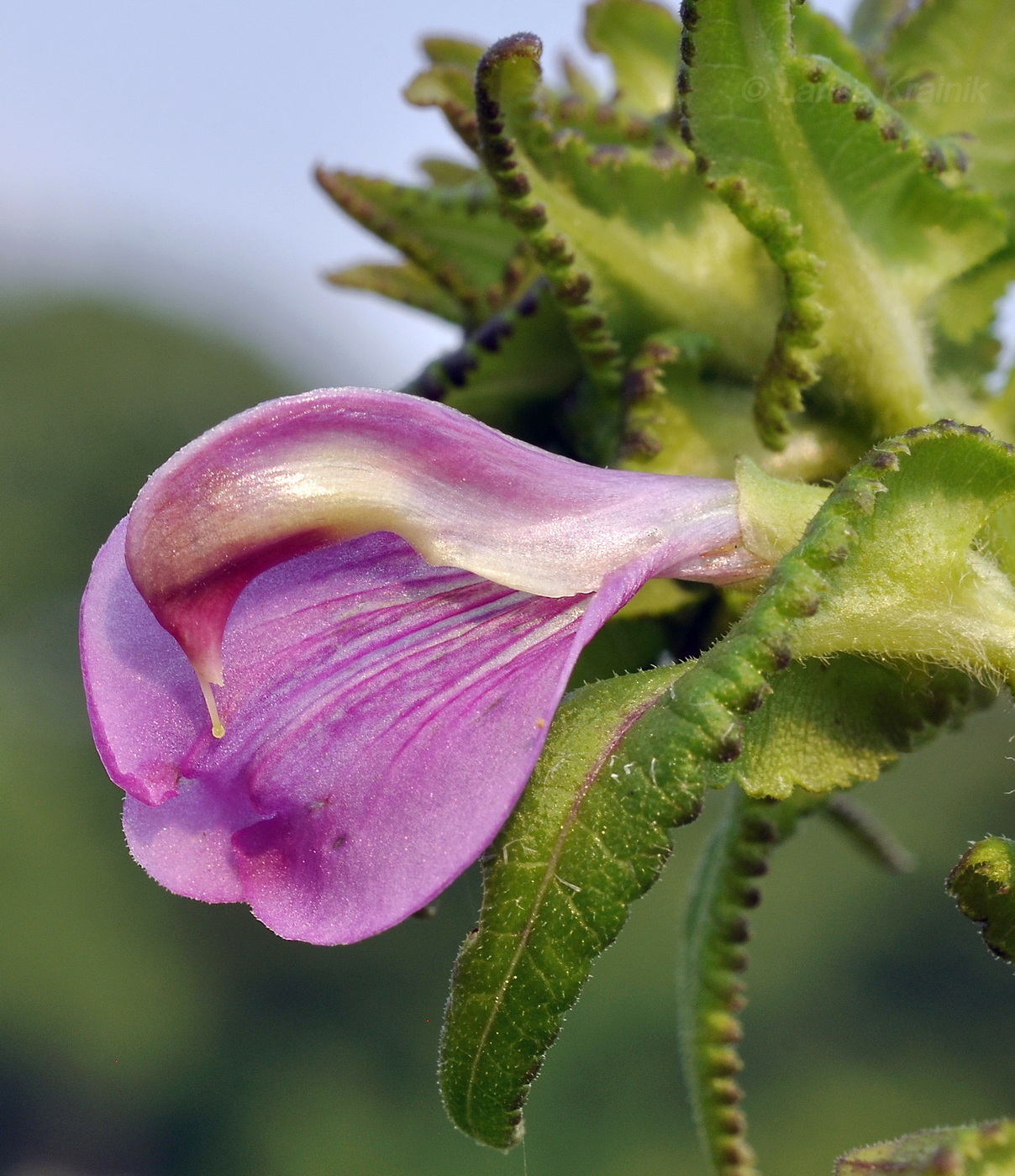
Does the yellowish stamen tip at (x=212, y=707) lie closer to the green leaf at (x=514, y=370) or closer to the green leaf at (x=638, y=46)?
the green leaf at (x=514, y=370)

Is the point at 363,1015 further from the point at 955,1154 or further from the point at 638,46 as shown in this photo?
the point at 955,1154

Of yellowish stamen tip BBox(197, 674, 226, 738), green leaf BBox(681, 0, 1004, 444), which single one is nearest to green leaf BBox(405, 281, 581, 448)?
green leaf BBox(681, 0, 1004, 444)

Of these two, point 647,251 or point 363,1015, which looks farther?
point 363,1015

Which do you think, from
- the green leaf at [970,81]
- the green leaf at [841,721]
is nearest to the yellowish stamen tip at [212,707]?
the green leaf at [841,721]

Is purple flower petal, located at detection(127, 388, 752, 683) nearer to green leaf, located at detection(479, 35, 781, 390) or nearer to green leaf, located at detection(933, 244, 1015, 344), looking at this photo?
green leaf, located at detection(479, 35, 781, 390)

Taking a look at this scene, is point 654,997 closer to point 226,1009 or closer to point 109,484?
point 226,1009

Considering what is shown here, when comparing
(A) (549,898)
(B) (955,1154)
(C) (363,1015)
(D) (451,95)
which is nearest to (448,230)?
(D) (451,95)
